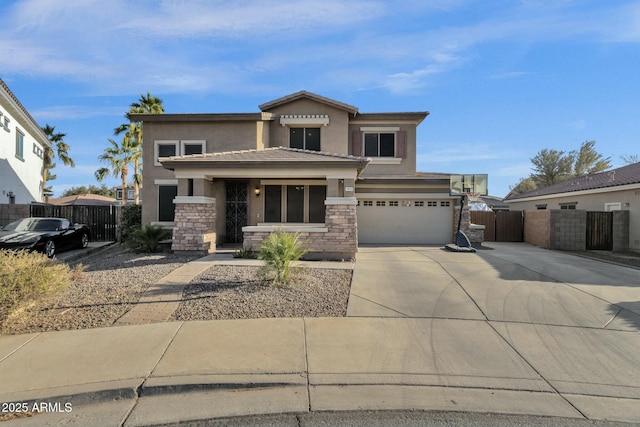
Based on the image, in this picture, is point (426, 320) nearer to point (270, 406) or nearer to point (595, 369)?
point (595, 369)

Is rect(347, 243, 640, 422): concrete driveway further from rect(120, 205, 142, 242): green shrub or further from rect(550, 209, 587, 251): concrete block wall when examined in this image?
rect(120, 205, 142, 242): green shrub

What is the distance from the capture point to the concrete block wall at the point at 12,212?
17312 mm

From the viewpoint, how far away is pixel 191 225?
12797 millimetres

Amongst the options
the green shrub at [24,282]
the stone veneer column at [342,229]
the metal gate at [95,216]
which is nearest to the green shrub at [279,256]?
the green shrub at [24,282]

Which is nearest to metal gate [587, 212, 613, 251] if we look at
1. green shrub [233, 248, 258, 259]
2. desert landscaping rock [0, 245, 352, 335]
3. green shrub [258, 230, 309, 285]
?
desert landscaping rock [0, 245, 352, 335]

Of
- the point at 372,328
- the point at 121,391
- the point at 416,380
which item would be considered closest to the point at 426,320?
the point at 372,328

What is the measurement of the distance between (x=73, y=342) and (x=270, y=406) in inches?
129

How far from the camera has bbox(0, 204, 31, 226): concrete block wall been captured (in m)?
17.3

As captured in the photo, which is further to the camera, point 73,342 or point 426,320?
Result: point 426,320

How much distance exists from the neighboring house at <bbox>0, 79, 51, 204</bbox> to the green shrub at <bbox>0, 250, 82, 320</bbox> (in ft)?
53.7

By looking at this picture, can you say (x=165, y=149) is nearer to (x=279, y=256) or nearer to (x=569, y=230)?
(x=279, y=256)

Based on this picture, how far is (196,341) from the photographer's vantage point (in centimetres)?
522

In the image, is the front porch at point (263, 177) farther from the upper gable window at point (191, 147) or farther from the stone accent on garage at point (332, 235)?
the upper gable window at point (191, 147)

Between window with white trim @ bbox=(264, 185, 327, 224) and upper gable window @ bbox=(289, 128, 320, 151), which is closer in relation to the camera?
window with white trim @ bbox=(264, 185, 327, 224)
